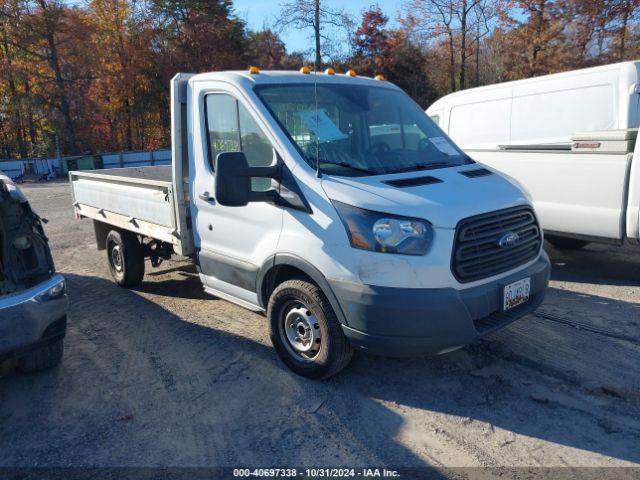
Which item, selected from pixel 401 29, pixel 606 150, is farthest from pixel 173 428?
pixel 401 29

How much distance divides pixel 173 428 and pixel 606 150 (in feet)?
17.5

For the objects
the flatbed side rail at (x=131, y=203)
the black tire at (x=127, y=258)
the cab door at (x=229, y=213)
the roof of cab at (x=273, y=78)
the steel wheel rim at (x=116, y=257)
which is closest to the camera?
the cab door at (x=229, y=213)

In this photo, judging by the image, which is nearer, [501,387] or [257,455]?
[257,455]

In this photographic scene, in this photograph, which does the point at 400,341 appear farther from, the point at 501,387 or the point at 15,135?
the point at 15,135

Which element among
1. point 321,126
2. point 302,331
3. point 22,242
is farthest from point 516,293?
point 22,242

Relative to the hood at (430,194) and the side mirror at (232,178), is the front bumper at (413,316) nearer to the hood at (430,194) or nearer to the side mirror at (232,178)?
the hood at (430,194)

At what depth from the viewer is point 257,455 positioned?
3.10 metres

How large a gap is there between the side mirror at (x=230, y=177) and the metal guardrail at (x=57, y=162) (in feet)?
72.6

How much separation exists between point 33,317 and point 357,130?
9.23ft

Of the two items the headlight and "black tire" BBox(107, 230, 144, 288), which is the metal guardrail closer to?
"black tire" BBox(107, 230, 144, 288)

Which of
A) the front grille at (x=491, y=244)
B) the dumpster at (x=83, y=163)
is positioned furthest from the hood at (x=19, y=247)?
the dumpster at (x=83, y=163)

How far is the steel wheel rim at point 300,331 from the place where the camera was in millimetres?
3717

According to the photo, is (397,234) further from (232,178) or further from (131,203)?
(131,203)

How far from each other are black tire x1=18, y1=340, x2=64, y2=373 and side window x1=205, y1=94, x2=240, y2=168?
2.04 metres
